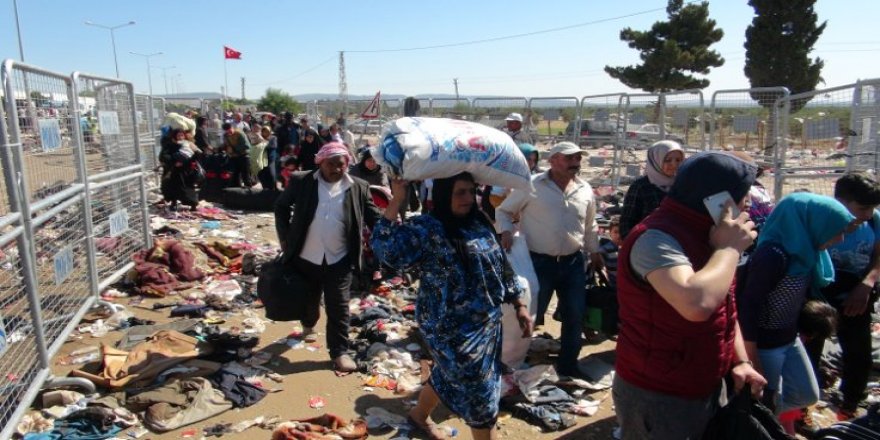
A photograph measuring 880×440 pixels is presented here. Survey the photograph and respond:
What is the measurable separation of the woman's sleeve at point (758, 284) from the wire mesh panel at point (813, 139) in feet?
15.3

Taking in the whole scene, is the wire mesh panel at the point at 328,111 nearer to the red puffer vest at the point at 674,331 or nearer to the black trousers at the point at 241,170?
the black trousers at the point at 241,170

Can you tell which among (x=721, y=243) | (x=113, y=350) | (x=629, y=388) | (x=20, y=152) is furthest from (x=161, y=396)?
(x=721, y=243)

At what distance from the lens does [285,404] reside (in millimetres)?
A: 4020

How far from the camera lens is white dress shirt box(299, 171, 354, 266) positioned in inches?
174

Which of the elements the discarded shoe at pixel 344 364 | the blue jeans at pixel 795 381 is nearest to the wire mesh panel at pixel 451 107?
the discarded shoe at pixel 344 364

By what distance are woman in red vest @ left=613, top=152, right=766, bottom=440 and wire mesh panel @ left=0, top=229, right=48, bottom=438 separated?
3.10 m

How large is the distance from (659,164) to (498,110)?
418 inches

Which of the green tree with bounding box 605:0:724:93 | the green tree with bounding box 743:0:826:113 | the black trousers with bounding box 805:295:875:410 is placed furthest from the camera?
the green tree with bounding box 605:0:724:93

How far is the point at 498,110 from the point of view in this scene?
14.8 m

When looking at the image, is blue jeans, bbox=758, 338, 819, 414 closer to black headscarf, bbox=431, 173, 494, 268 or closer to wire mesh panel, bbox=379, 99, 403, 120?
black headscarf, bbox=431, 173, 494, 268

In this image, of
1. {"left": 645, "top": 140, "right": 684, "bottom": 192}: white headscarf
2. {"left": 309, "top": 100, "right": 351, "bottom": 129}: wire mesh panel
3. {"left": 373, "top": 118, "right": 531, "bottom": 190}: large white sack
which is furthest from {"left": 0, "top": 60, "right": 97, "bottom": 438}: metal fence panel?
{"left": 309, "top": 100, "right": 351, "bottom": 129}: wire mesh panel

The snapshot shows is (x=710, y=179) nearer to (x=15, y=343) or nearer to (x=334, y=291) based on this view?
(x=334, y=291)

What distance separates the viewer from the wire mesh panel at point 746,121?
8.54 metres

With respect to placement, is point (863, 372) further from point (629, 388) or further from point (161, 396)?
point (161, 396)
